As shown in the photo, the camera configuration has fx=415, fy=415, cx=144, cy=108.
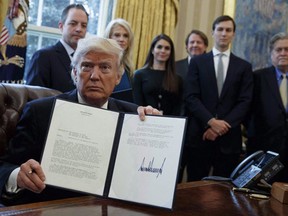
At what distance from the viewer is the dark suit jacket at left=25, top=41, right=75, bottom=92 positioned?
2797mm

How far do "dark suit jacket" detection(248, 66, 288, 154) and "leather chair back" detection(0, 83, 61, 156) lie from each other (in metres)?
2.21

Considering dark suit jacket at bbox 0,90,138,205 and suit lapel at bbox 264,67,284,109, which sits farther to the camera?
suit lapel at bbox 264,67,284,109

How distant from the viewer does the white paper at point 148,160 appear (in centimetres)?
135

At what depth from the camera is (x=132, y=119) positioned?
1.44 m

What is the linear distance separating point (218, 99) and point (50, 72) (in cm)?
144

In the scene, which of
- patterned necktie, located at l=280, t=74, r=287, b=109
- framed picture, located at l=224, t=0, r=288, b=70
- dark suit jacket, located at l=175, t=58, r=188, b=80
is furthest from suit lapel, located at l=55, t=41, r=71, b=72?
framed picture, located at l=224, t=0, r=288, b=70

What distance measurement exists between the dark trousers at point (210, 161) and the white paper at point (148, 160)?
2.16 m

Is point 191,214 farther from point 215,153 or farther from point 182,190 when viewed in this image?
point 215,153

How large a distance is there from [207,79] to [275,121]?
0.68 metres

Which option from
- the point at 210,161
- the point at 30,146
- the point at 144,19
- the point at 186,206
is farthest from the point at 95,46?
the point at 144,19

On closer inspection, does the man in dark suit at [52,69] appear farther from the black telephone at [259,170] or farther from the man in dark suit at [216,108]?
the black telephone at [259,170]

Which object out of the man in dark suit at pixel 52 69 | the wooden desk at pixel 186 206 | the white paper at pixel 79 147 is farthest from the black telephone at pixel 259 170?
the man in dark suit at pixel 52 69

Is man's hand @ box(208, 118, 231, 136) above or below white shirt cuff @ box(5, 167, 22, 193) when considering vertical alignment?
above

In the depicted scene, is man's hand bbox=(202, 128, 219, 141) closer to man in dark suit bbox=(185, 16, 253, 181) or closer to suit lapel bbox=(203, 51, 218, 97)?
man in dark suit bbox=(185, 16, 253, 181)
